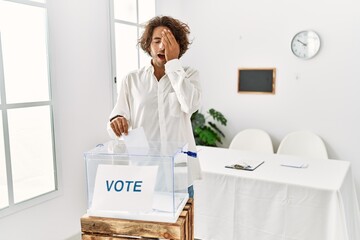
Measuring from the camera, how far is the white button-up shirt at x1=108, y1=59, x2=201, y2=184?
143cm

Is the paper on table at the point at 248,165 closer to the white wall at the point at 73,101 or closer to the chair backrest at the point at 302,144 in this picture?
the chair backrest at the point at 302,144

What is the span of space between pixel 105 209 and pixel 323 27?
3107 millimetres

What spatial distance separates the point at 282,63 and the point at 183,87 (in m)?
2.50

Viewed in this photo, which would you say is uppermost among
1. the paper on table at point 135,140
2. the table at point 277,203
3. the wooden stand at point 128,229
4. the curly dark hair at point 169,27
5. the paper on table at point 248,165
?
the curly dark hair at point 169,27

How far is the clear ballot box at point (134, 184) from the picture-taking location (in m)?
0.96

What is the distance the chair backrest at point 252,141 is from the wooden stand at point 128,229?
2714 millimetres

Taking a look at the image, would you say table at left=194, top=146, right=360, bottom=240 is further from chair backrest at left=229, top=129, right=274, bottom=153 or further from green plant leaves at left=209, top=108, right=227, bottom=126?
green plant leaves at left=209, top=108, right=227, bottom=126

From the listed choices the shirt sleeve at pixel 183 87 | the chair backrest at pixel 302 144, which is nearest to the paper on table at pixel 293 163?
the chair backrest at pixel 302 144

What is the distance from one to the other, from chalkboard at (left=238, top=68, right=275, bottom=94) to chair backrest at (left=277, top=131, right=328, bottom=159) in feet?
1.82

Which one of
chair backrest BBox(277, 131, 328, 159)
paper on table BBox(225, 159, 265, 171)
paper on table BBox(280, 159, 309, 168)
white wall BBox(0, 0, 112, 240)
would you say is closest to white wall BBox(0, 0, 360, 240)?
white wall BBox(0, 0, 112, 240)

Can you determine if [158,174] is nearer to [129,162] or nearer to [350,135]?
[129,162]

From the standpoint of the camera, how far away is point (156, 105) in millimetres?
1454

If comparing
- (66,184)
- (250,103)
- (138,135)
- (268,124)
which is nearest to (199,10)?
(250,103)

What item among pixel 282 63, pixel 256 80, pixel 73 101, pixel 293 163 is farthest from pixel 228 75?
pixel 73 101
